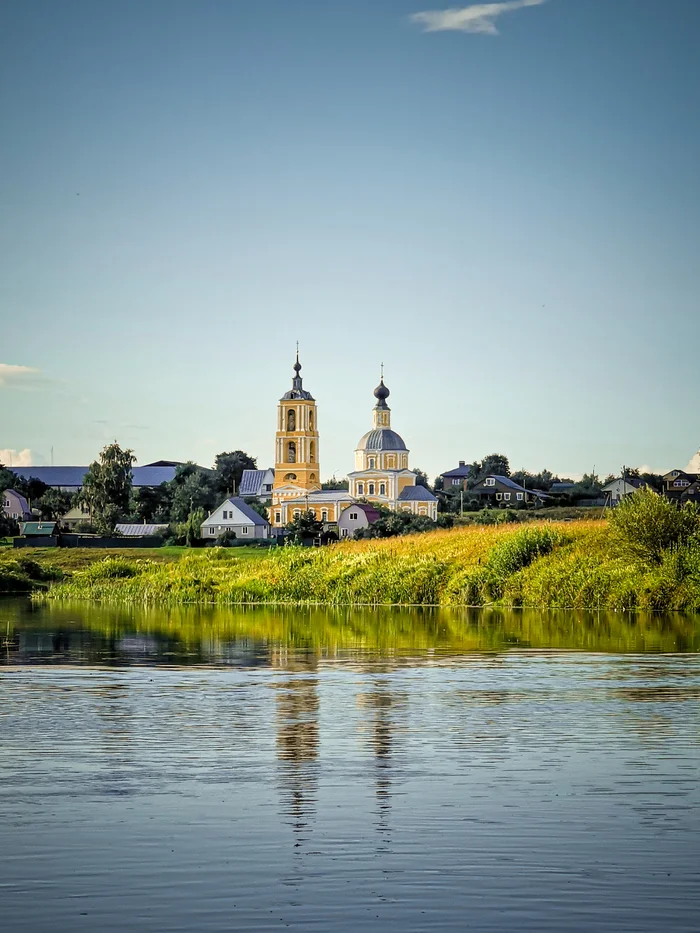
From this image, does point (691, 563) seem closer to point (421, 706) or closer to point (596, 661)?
point (596, 661)

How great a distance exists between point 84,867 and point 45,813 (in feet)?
6.78

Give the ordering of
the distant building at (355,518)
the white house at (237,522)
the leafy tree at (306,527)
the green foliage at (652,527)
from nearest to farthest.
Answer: the green foliage at (652,527), the leafy tree at (306,527), the distant building at (355,518), the white house at (237,522)

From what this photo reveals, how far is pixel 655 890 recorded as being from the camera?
→ 10.7 m

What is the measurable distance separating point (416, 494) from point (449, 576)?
130092mm

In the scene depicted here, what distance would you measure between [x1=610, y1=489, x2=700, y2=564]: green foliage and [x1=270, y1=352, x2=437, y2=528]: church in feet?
429

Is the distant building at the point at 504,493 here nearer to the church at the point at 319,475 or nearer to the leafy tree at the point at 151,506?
the church at the point at 319,475

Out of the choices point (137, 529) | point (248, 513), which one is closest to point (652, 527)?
point (248, 513)

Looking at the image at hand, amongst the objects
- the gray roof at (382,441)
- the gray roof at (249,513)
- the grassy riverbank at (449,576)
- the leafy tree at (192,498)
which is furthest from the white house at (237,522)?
the grassy riverbank at (449,576)

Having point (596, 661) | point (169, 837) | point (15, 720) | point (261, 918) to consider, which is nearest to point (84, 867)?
point (169, 837)

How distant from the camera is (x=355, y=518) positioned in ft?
539

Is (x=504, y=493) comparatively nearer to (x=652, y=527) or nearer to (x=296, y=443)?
(x=296, y=443)

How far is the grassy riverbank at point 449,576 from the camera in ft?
156

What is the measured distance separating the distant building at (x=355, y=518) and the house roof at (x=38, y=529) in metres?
33.9

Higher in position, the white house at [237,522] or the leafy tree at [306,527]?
the white house at [237,522]
